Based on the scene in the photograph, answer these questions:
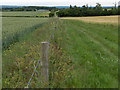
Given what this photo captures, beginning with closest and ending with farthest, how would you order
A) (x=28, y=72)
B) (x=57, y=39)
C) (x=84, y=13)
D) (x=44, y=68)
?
(x=44, y=68) < (x=28, y=72) < (x=57, y=39) < (x=84, y=13)

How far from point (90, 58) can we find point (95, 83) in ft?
8.27

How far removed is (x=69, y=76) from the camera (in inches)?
181

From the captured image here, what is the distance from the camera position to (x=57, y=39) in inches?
384

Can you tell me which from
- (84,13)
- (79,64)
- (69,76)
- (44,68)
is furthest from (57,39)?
(84,13)

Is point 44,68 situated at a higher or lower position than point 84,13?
lower

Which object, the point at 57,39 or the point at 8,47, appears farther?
the point at 57,39

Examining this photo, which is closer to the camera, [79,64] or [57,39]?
[79,64]

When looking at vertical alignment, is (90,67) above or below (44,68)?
below

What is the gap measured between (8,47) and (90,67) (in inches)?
179

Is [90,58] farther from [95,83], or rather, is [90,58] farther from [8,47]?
[8,47]

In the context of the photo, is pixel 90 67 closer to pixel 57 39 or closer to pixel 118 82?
pixel 118 82

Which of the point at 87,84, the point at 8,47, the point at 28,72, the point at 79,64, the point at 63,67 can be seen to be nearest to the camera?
the point at 87,84

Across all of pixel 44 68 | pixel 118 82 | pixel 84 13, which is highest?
pixel 84 13

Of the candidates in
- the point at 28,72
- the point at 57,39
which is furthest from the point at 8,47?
the point at 28,72
